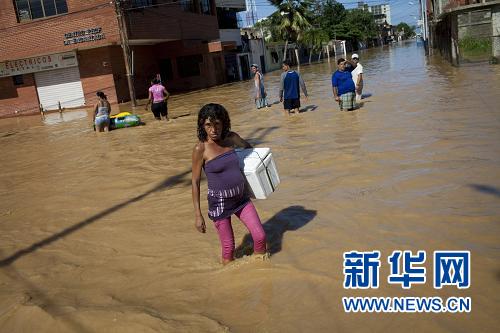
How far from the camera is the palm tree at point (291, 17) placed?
50.3m

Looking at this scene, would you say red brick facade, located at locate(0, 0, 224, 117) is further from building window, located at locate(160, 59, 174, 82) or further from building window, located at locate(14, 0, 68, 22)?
building window, located at locate(160, 59, 174, 82)

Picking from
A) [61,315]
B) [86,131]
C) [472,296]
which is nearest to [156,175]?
[61,315]

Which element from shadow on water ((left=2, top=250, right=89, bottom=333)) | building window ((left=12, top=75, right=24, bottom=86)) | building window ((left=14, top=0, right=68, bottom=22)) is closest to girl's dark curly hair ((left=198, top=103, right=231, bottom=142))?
shadow on water ((left=2, top=250, right=89, bottom=333))

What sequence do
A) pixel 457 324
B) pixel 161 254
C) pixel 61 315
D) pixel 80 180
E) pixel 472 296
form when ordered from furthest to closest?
1. pixel 80 180
2. pixel 161 254
3. pixel 61 315
4. pixel 472 296
5. pixel 457 324

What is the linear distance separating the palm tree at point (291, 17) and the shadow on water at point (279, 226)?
4583 cm

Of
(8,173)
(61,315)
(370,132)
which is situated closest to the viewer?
(61,315)

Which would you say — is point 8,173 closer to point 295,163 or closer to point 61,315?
point 295,163

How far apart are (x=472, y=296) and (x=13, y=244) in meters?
4.76

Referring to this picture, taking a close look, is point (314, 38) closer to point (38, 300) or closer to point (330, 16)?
point (330, 16)

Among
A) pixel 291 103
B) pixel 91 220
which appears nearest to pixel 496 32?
pixel 291 103

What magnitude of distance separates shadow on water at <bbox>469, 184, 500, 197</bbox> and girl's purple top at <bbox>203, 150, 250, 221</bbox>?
292 centimetres

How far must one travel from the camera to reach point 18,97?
29266 millimetres

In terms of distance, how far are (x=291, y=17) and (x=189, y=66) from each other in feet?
66.3

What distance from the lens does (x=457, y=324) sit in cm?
305
